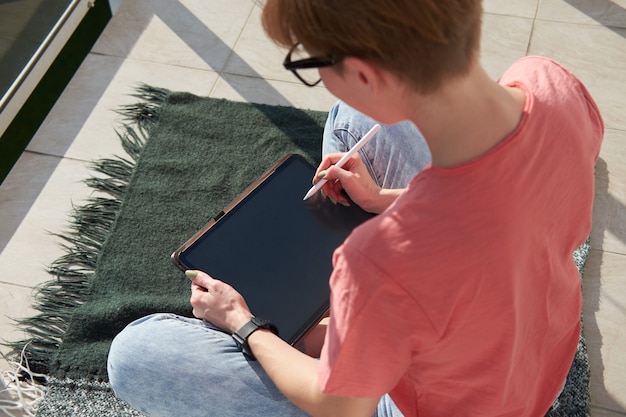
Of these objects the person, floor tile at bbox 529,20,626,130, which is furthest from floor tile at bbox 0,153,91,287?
floor tile at bbox 529,20,626,130

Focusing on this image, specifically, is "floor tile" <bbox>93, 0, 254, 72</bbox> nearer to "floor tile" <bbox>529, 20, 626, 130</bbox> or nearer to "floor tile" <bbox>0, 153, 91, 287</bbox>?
"floor tile" <bbox>0, 153, 91, 287</bbox>

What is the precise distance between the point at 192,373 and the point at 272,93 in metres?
1.12

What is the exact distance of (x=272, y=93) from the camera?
2.11 m

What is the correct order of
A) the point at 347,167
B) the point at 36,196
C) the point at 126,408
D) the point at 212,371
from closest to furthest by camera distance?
the point at 212,371 → the point at 347,167 → the point at 126,408 → the point at 36,196

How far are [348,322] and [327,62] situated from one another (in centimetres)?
27

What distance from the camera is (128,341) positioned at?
122 cm

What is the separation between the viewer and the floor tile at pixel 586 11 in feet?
7.39

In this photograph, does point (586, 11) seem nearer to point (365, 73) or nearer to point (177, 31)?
point (177, 31)

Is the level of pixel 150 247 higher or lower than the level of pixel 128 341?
lower

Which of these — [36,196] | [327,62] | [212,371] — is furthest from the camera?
[36,196]

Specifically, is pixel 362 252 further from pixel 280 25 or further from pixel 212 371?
pixel 212 371

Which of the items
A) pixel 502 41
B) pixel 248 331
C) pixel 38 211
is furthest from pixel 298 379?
pixel 502 41

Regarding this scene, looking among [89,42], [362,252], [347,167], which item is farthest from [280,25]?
[89,42]

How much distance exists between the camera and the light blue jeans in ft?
3.69
